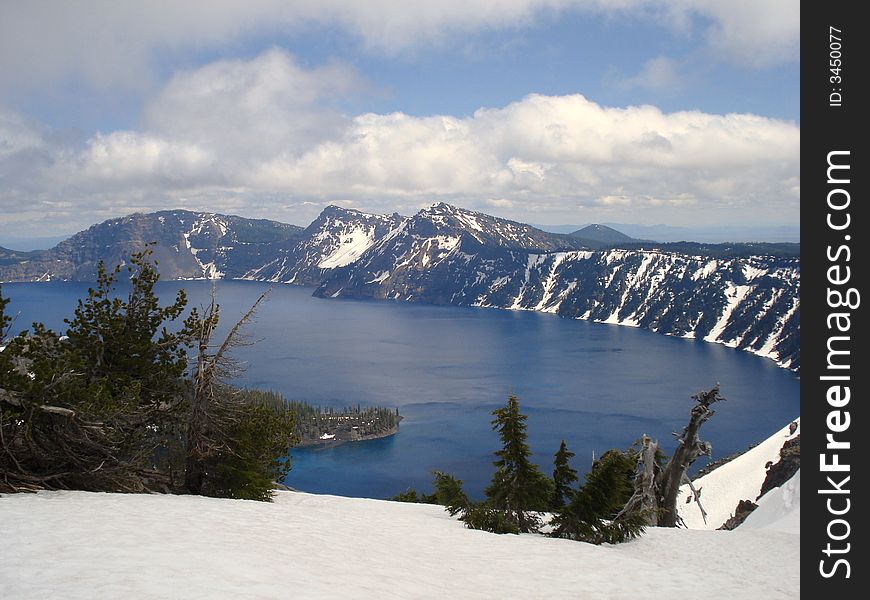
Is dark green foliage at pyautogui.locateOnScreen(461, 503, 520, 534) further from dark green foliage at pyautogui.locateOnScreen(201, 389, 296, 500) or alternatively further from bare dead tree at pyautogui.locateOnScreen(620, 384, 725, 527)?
bare dead tree at pyautogui.locateOnScreen(620, 384, 725, 527)

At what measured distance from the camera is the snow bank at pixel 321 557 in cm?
917

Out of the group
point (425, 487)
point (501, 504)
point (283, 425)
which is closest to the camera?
point (501, 504)

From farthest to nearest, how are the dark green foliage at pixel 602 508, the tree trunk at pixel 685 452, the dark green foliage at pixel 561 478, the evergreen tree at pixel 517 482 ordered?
the tree trunk at pixel 685 452 → the dark green foliage at pixel 561 478 → the evergreen tree at pixel 517 482 → the dark green foliage at pixel 602 508

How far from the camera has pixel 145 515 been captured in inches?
539

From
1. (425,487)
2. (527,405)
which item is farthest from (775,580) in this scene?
(527,405)

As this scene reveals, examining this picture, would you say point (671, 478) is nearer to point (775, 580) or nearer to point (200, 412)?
point (775, 580)

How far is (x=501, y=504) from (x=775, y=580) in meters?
7.49

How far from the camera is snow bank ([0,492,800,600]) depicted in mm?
9172

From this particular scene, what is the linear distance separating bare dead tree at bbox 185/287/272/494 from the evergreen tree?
8762 mm

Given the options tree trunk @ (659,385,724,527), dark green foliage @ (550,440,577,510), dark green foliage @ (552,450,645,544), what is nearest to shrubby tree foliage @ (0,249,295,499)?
dark green foliage @ (550,440,577,510)

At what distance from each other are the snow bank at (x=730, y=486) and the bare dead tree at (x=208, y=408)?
40.0 metres

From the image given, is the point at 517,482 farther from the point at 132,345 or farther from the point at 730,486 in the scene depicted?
the point at 730,486

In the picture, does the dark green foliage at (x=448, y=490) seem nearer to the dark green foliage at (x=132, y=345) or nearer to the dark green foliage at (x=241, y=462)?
the dark green foliage at (x=241, y=462)
